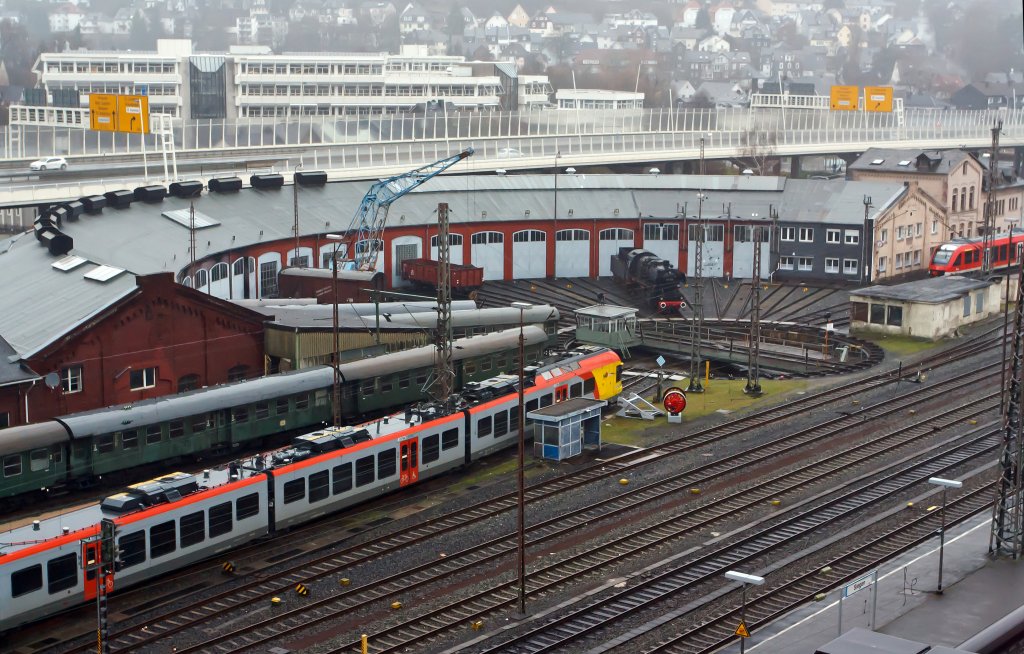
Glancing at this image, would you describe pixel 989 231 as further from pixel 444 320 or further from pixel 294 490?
pixel 294 490

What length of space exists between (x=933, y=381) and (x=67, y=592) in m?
33.7

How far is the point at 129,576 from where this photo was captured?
28.6 meters

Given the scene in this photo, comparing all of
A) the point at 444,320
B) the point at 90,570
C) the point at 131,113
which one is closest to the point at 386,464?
the point at 444,320

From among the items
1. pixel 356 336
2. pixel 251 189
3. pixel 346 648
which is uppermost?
pixel 251 189

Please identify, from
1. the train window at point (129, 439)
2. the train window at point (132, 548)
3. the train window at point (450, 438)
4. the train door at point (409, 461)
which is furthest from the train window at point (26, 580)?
the train window at point (450, 438)

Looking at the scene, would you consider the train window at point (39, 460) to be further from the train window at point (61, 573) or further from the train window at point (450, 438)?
the train window at point (450, 438)

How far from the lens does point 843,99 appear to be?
105m

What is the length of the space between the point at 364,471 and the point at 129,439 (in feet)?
20.5

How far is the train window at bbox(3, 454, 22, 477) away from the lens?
32.8 metres

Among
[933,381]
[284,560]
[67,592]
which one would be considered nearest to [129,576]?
[67,592]

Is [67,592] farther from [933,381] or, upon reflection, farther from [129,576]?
[933,381]

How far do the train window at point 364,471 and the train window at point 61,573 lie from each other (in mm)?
8418

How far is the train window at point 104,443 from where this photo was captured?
34.7 metres

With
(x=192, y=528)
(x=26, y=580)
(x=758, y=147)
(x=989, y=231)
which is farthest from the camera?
(x=758, y=147)
